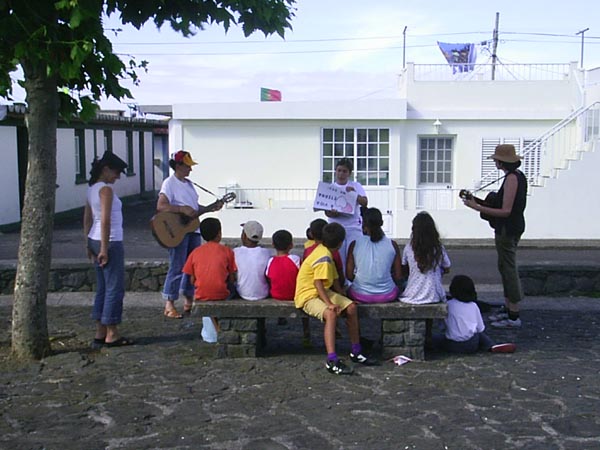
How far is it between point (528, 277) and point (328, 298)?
4191 mm

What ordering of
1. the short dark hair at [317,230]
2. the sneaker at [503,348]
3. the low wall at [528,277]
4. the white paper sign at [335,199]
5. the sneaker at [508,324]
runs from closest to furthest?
the sneaker at [503,348], the short dark hair at [317,230], the sneaker at [508,324], the white paper sign at [335,199], the low wall at [528,277]

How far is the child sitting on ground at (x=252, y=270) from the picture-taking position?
6871 mm

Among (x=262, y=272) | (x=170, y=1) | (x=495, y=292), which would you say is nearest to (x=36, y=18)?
(x=170, y=1)

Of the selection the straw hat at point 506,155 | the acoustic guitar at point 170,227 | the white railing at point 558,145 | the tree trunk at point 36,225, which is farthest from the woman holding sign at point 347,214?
the white railing at point 558,145

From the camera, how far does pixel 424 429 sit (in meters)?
5.15

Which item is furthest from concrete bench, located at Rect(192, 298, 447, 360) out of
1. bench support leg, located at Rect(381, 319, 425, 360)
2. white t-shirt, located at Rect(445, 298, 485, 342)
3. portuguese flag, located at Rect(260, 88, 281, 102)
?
portuguese flag, located at Rect(260, 88, 281, 102)

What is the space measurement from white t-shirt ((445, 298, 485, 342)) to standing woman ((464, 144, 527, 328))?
1.12 metres

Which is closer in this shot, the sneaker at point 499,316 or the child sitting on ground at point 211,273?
the child sitting on ground at point 211,273

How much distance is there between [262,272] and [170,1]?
2.45m

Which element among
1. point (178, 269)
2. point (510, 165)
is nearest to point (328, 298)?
point (178, 269)

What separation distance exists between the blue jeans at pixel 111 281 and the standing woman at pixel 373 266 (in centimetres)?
205

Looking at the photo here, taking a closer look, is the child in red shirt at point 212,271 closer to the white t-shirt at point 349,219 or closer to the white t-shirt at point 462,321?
the white t-shirt at point 349,219

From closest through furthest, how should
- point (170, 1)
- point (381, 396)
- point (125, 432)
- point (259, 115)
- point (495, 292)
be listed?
1. point (125, 432)
2. point (381, 396)
3. point (170, 1)
4. point (495, 292)
5. point (259, 115)

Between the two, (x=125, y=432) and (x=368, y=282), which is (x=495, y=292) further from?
(x=125, y=432)
